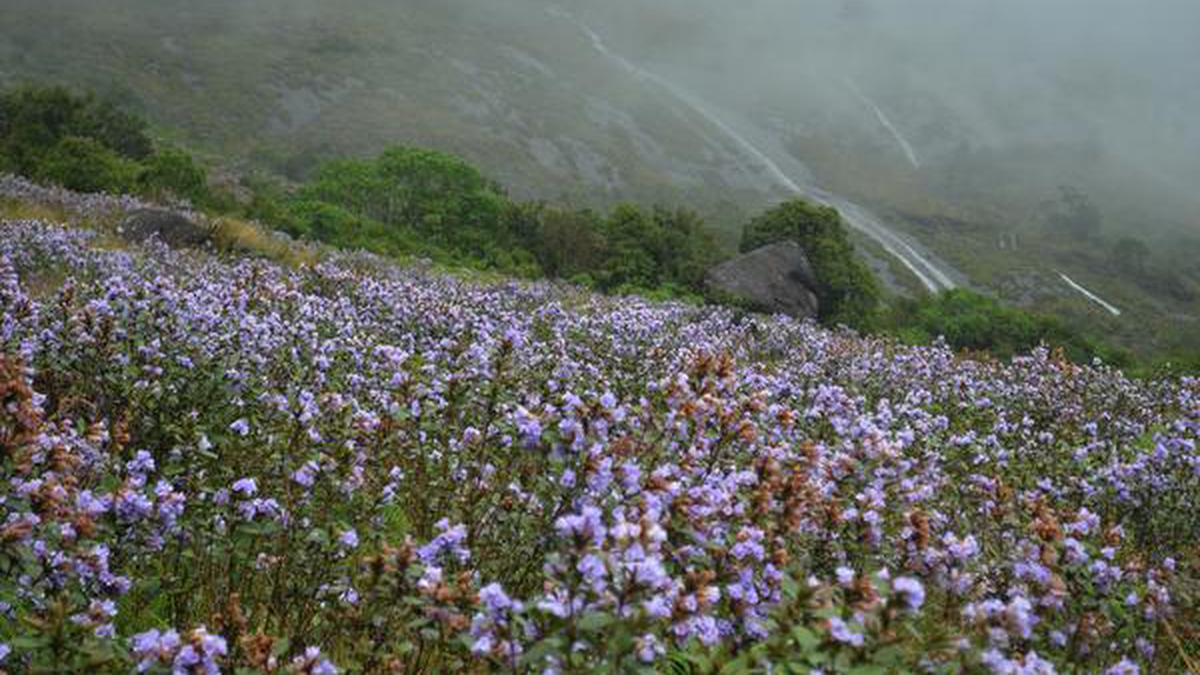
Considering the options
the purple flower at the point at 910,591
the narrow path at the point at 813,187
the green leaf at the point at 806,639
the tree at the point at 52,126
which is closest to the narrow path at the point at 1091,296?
the narrow path at the point at 813,187

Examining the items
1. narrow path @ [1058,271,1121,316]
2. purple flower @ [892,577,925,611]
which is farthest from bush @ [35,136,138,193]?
narrow path @ [1058,271,1121,316]

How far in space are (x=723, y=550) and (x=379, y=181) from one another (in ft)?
127

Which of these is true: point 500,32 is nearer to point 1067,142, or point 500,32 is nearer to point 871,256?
point 871,256

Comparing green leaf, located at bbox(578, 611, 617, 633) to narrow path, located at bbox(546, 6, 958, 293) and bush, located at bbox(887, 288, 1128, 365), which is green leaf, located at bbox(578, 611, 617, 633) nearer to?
bush, located at bbox(887, 288, 1128, 365)

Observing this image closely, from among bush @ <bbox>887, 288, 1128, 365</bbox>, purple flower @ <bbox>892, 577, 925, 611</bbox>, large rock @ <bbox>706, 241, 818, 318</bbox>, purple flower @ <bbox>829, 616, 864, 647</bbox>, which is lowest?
large rock @ <bbox>706, 241, 818, 318</bbox>

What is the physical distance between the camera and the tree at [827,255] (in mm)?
31578

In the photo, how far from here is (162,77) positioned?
321 feet

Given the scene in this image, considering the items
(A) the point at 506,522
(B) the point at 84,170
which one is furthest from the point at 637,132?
(A) the point at 506,522

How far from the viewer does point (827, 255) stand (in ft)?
111

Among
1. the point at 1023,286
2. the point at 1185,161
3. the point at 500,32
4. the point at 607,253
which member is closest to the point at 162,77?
the point at 500,32

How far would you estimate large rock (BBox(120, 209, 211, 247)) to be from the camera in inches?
707

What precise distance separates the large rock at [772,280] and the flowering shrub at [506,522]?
1993cm

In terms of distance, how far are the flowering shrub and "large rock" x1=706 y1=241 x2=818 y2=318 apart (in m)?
19.9

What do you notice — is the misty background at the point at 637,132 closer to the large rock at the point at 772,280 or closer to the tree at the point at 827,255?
the tree at the point at 827,255
